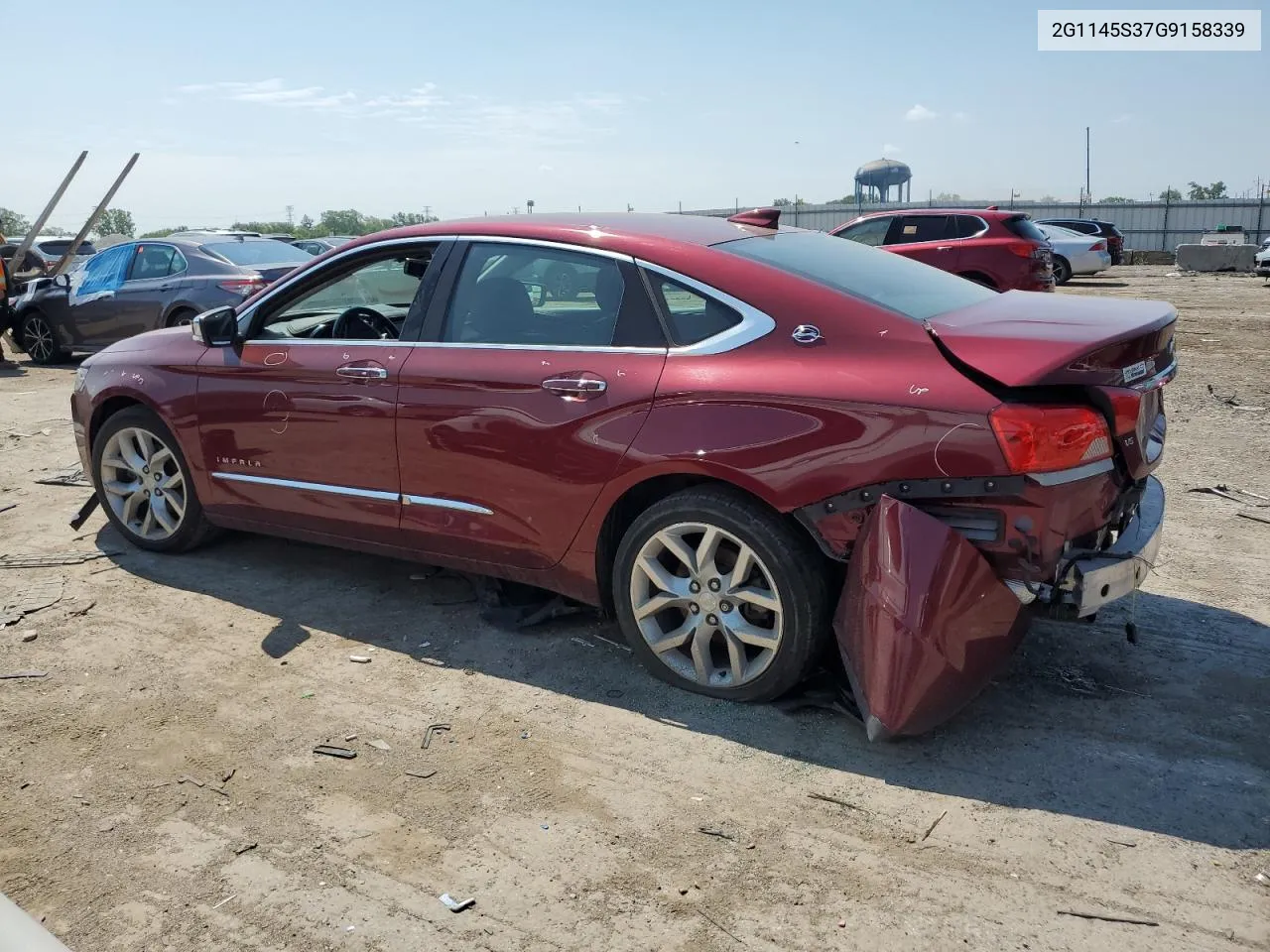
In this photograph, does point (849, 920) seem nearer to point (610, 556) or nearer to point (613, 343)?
point (610, 556)

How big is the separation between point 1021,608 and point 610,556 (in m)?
1.50

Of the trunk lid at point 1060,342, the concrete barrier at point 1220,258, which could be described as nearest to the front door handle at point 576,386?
the trunk lid at point 1060,342

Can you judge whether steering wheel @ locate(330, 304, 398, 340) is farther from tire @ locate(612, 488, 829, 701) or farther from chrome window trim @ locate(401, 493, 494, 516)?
tire @ locate(612, 488, 829, 701)

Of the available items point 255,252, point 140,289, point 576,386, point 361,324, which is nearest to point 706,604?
point 576,386

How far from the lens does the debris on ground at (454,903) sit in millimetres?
2779

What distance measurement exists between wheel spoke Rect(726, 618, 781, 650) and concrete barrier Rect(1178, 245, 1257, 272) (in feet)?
95.8

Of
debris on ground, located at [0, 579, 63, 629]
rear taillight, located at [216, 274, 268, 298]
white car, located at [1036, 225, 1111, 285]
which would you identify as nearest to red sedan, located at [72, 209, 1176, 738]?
debris on ground, located at [0, 579, 63, 629]

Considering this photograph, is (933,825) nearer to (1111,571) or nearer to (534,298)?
(1111,571)

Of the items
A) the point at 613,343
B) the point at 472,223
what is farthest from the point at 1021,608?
the point at 472,223

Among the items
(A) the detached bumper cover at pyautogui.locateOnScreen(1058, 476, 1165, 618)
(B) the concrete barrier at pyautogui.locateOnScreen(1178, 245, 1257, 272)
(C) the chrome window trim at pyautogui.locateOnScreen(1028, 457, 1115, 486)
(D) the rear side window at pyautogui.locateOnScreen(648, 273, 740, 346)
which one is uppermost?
(D) the rear side window at pyautogui.locateOnScreen(648, 273, 740, 346)

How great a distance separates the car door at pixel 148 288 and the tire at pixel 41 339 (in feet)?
4.47

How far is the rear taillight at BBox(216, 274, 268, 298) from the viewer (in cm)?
1180

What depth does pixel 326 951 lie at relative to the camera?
103 inches

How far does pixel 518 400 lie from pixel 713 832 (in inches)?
70.2
